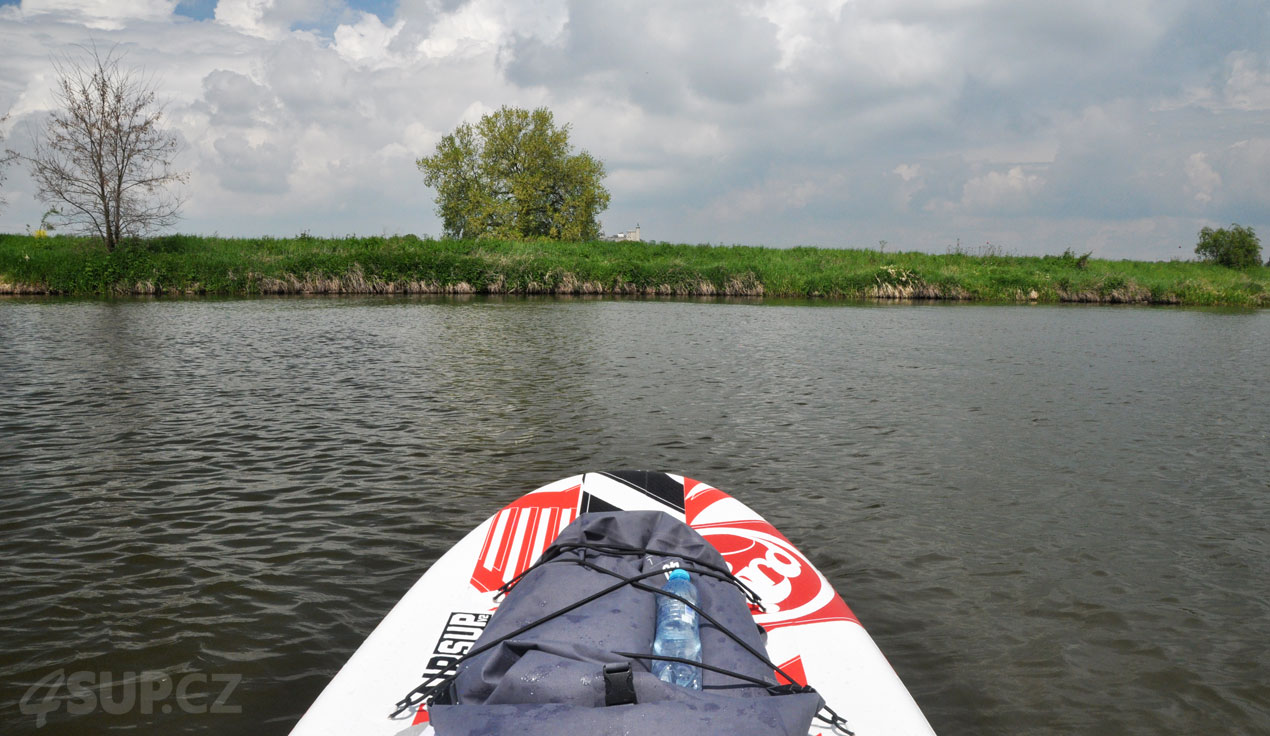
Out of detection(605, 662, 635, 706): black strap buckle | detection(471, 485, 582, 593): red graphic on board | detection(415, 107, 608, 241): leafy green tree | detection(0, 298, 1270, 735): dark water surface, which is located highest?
detection(415, 107, 608, 241): leafy green tree

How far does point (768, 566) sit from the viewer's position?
11.5 feet

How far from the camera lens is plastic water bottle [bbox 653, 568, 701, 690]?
2.24 metres

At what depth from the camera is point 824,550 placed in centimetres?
482

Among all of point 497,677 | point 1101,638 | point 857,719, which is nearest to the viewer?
point 497,677

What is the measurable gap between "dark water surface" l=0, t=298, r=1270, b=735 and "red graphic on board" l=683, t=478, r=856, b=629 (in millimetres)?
652

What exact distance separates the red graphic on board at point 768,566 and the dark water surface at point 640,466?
25.7 inches

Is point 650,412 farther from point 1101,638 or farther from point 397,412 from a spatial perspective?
point 1101,638

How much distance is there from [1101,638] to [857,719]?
7.16 ft

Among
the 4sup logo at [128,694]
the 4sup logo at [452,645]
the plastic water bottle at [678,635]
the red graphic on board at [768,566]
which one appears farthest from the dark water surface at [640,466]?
the plastic water bottle at [678,635]

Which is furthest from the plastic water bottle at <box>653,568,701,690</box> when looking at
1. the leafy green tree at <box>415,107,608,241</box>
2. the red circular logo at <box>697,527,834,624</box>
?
the leafy green tree at <box>415,107,608,241</box>

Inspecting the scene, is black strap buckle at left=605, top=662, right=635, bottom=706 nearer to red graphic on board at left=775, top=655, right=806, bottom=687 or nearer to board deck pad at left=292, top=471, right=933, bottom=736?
board deck pad at left=292, top=471, right=933, bottom=736

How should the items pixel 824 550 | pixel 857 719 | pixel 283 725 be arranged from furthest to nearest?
pixel 824 550, pixel 283 725, pixel 857 719

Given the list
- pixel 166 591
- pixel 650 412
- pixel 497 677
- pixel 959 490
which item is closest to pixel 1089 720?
pixel 497 677

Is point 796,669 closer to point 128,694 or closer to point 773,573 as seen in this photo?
point 773,573
